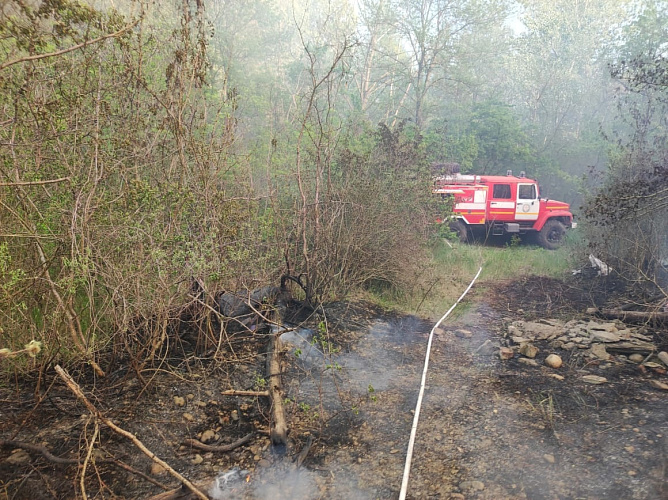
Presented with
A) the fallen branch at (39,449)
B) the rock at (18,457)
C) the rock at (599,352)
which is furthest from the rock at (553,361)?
the rock at (18,457)

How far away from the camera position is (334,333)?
6.32 metres

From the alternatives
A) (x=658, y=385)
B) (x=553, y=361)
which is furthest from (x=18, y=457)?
(x=658, y=385)

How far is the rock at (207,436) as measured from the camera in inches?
150

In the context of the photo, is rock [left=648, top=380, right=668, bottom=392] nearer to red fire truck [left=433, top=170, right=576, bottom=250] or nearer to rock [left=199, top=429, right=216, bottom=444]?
rock [left=199, top=429, right=216, bottom=444]

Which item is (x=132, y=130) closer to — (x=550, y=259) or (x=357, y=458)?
(x=357, y=458)

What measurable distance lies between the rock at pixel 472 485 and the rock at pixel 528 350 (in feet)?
9.17

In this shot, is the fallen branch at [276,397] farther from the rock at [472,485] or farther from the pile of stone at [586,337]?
the pile of stone at [586,337]

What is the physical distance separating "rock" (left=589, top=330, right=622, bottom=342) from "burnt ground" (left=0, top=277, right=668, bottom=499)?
34cm

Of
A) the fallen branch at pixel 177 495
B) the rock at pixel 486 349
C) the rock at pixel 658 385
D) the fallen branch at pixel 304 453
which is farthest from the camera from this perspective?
the rock at pixel 486 349

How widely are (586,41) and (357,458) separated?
3354 centimetres

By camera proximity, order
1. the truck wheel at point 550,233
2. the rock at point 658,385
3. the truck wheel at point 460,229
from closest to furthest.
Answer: the rock at point 658,385
the truck wheel at point 460,229
the truck wheel at point 550,233

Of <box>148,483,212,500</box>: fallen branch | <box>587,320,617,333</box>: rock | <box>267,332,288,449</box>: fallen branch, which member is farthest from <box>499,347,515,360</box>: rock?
<box>148,483,212,500</box>: fallen branch

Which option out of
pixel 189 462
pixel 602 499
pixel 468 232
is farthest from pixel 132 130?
pixel 468 232

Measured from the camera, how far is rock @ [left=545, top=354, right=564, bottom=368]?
18.0ft
